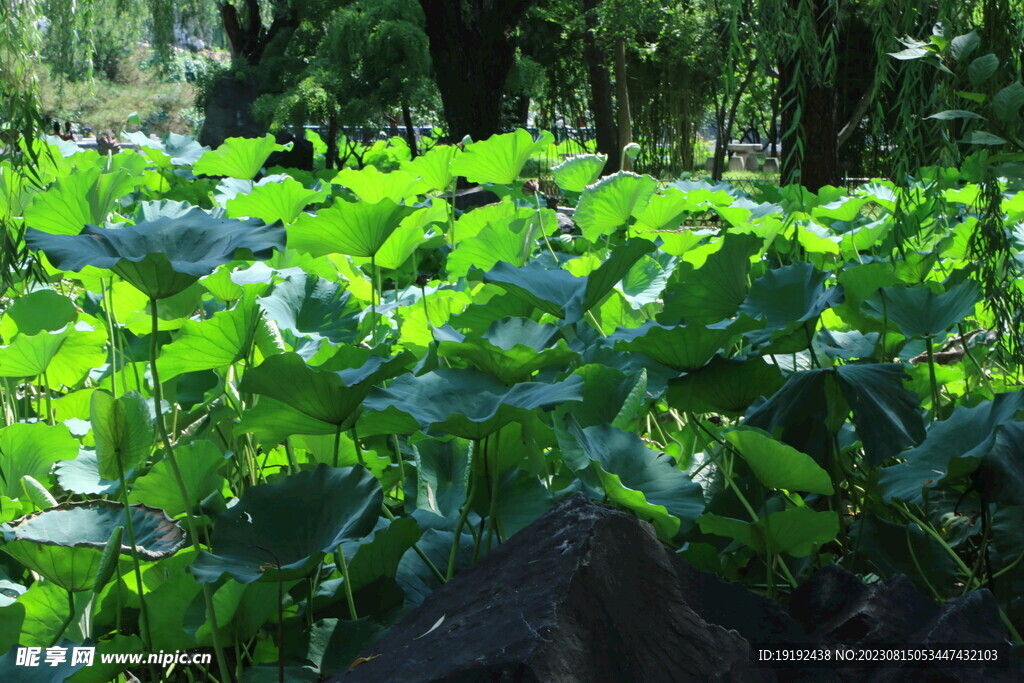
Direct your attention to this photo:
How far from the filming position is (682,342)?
1.00m

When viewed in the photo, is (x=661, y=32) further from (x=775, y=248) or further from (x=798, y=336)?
(x=798, y=336)

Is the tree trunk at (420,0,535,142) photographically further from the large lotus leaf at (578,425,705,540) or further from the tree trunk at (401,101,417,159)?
the large lotus leaf at (578,425,705,540)

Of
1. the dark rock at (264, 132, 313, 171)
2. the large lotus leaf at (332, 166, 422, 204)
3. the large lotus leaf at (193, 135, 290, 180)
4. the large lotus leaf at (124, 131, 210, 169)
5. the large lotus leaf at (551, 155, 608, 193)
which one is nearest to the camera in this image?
the large lotus leaf at (332, 166, 422, 204)

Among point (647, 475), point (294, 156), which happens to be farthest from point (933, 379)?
point (294, 156)

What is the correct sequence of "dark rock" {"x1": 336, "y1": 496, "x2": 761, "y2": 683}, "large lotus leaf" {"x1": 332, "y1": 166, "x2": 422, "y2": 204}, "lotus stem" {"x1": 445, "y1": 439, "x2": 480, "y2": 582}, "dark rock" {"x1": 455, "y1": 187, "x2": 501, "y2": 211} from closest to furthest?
"dark rock" {"x1": 336, "y1": 496, "x2": 761, "y2": 683}, "lotus stem" {"x1": 445, "y1": 439, "x2": 480, "y2": 582}, "large lotus leaf" {"x1": 332, "y1": 166, "x2": 422, "y2": 204}, "dark rock" {"x1": 455, "y1": 187, "x2": 501, "y2": 211}

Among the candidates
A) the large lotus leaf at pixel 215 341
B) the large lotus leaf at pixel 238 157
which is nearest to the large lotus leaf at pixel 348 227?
the large lotus leaf at pixel 215 341

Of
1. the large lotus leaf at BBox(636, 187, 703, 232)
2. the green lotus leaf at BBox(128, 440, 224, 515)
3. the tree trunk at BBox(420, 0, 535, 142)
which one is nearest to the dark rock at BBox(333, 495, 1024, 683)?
the green lotus leaf at BBox(128, 440, 224, 515)

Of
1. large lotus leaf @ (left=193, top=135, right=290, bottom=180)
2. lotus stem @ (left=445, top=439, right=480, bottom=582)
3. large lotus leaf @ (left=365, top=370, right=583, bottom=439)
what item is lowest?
lotus stem @ (left=445, top=439, right=480, bottom=582)

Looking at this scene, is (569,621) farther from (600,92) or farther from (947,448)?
(600,92)

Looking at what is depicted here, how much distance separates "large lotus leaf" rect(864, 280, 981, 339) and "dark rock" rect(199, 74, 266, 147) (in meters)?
7.41

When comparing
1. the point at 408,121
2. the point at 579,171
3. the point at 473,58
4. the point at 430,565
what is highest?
the point at 473,58

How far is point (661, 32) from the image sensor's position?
7160 millimetres

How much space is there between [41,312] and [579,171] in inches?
38.4

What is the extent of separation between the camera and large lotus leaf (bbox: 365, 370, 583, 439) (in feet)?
2.69
